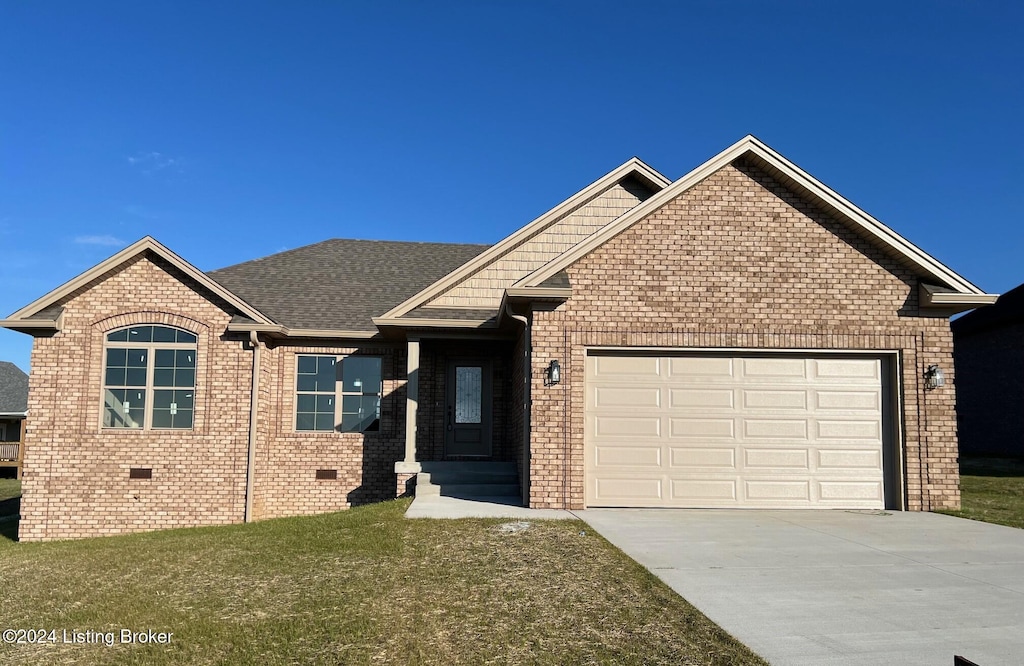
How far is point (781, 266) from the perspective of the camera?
11.7 m

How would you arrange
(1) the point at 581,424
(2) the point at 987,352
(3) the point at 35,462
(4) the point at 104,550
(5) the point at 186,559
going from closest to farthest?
(5) the point at 186,559, (4) the point at 104,550, (1) the point at 581,424, (3) the point at 35,462, (2) the point at 987,352

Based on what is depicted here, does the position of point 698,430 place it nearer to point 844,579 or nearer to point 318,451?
point 844,579

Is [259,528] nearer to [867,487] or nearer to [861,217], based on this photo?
[867,487]

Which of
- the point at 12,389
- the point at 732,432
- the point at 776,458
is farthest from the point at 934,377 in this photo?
the point at 12,389

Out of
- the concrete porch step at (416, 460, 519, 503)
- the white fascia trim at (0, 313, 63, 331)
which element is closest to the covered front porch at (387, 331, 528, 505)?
the concrete porch step at (416, 460, 519, 503)

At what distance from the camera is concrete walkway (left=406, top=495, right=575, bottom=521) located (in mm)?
10289

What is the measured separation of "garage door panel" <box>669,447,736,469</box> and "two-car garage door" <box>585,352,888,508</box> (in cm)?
2

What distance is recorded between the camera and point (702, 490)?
11.5 metres

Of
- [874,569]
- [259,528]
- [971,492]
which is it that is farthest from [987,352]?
[259,528]

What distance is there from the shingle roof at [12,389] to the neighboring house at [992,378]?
38764 millimetres

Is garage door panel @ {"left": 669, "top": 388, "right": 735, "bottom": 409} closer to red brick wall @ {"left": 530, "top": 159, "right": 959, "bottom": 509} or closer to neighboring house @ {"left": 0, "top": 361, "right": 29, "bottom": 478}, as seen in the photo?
red brick wall @ {"left": 530, "top": 159, "right": 959, "bottom": 509}

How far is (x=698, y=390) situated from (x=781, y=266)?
2.34 meters

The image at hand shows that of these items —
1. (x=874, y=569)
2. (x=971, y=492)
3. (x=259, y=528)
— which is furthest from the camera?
(x=971, y=492)

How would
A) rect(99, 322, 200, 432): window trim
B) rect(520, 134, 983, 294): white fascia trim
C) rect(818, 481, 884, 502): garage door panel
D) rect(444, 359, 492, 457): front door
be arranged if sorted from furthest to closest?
rect(444, 359, 492, 457): front door, rect(99, 322, 200, 432): window trim, rect(818, 481, 884, 502): garage door panel, rect(520, 134, 983, 294): white fascia trim
